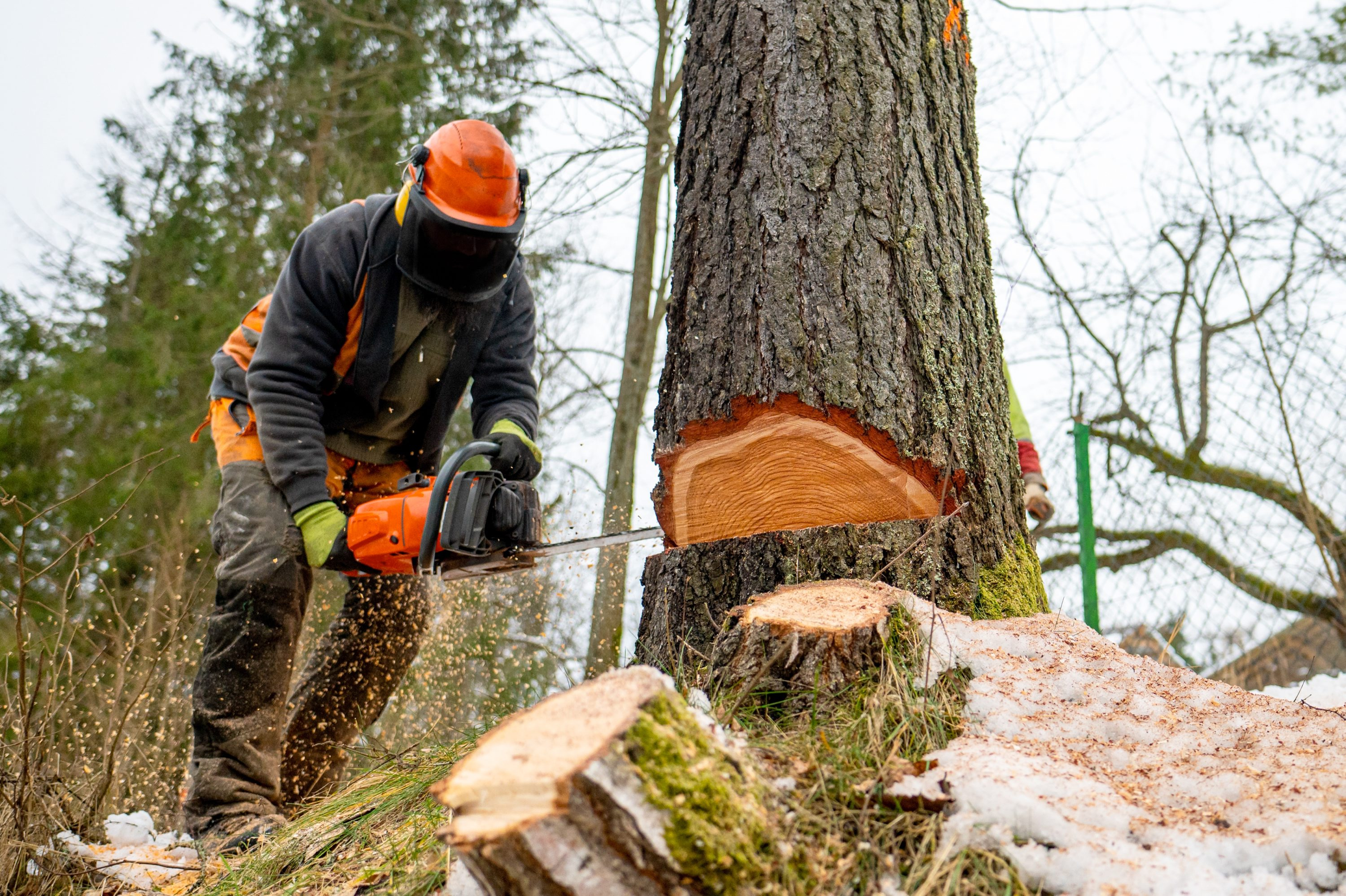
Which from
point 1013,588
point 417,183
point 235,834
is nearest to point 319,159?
point 417,183

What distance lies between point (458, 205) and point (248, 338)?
1.07 metres

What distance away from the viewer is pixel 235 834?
2.71 metres

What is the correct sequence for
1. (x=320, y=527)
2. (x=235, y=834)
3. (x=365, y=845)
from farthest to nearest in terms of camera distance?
(x=320, y=527) < (x=235, y=834) < (x=365, y=845)

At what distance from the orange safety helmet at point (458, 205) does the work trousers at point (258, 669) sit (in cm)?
98

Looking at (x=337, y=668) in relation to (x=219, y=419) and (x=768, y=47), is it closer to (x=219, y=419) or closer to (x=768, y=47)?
(x=219, y=419)

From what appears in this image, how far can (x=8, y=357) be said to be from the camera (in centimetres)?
1220

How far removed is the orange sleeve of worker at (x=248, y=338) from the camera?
3.47 metres

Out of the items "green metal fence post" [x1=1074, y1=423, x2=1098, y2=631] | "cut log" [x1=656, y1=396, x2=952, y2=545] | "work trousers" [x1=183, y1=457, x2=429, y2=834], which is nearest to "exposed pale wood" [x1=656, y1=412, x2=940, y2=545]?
"cut log" [x1=656, y1=396, x2=952, y2=545]

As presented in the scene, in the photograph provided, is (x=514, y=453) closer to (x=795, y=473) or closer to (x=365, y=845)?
(x=795, y=473)

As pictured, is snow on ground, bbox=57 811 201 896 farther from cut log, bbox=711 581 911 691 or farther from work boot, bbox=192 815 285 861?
cut log, bbox=711 581 911 691

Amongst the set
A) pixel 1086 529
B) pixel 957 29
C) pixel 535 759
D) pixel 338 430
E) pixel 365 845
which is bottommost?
pixel 365 845

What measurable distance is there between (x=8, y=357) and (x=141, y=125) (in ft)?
12.2

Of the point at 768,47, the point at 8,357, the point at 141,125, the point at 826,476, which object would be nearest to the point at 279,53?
the point at 141,125

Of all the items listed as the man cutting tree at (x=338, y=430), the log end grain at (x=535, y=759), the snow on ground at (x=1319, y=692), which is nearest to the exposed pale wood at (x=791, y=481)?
the log end grain at (x=535, y=759)
